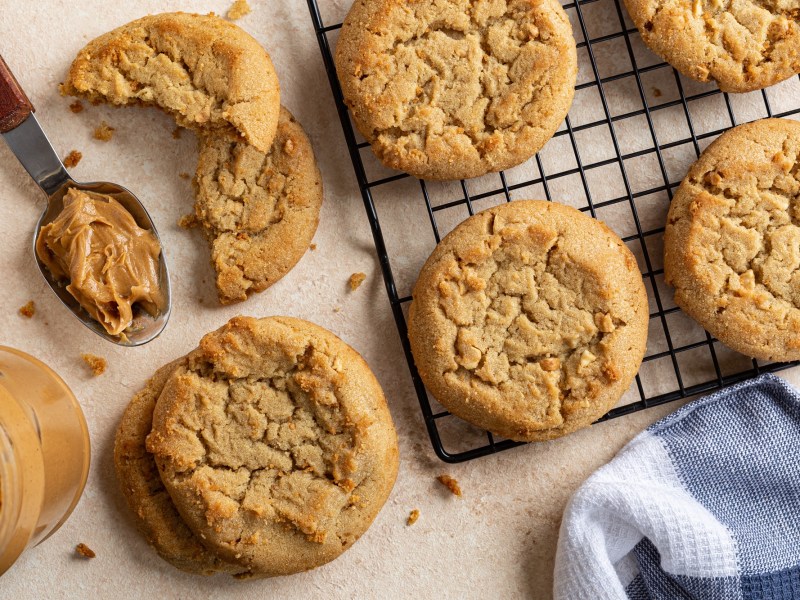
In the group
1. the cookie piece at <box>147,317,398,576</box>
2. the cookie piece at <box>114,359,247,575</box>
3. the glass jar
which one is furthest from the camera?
the cookie piece at <box>114,359,247,575</box>

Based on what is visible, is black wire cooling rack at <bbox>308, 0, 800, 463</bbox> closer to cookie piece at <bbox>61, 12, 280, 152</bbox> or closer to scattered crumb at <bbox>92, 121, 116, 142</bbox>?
cookie piece at <bbox>61, 12, 280, 152</bbox>

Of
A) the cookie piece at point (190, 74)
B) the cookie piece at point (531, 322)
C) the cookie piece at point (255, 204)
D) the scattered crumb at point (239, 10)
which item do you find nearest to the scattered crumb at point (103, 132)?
the cookie piece at point (190, 74)

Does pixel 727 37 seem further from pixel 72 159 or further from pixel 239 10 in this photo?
pixel 72 159

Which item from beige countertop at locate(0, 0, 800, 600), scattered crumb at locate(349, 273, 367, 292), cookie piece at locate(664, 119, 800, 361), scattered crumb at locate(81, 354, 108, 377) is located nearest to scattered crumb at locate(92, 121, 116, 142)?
beige countertop at locate(0, 0, 800, 600)

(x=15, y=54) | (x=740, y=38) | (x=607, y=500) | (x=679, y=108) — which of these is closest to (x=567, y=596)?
(x=607, y=500)

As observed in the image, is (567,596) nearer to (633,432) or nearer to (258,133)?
(633,432)

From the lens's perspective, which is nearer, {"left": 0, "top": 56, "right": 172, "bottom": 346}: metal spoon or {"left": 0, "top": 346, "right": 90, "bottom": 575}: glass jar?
{"left": 0, "top": 346, "right": 90, "bottom": 575}: glass jar
